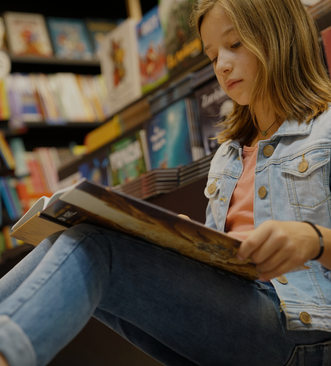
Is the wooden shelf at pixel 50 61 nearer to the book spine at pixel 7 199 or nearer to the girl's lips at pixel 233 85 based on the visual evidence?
the book spine at pixel 7 199

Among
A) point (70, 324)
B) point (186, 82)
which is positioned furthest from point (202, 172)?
point (70, 324)

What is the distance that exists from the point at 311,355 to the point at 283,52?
558 millimetres

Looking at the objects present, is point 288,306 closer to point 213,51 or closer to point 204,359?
point 204,359

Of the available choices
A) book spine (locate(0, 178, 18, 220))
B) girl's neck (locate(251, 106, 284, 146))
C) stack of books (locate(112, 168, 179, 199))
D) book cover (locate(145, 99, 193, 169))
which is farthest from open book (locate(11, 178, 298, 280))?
book spine (locate(0, 178, 18, 220))

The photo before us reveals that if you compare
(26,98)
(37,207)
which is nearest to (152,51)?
Answer: (26,98)

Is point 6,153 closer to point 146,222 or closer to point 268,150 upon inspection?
point 268,150

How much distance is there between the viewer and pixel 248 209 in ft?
3.03

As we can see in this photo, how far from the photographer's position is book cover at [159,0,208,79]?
72.2 inches

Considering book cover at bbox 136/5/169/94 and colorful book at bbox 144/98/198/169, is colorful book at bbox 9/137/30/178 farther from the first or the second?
colorful book at bbox 144/98/198/169

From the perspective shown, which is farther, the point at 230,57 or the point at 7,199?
the point at 7,199

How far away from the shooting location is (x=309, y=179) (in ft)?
2.65

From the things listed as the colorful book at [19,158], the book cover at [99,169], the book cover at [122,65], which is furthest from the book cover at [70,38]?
Result: the book cover at [99,169]

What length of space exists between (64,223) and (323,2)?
0.93 meters

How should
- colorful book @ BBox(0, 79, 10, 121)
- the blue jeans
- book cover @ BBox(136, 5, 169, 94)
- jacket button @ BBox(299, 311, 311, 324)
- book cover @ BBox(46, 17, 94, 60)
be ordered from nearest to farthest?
the blue jeans → jacket button @ BBox(299, 311, 311, 324) → book cover @ BBox(136, 5, 169, 94) → colorful book @ BBox(0, 79, 10, 121) → book cover @ BBox(46, 17, 94, 60)
